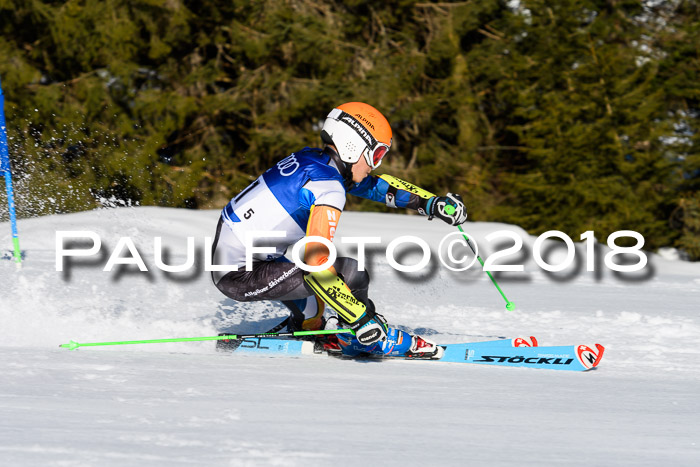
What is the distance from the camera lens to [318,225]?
350 cm

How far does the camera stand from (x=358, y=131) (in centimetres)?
383

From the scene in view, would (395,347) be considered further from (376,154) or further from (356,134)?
(356,134)

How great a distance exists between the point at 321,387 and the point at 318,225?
736 millimetres

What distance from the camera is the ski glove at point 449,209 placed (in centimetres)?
442

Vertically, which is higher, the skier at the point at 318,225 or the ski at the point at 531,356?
the skier at the point at 318,225

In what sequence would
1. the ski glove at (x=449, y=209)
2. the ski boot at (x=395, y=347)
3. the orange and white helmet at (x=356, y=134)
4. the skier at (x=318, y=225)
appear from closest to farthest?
1. the skier at (x=318, y=225)
2. the orange and white helmet at (x=356, y=134)
3. the ski boot at (x=395, y=347)
4. the ski glove at (x=449, y=209)

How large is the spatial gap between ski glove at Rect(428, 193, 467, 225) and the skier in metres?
0.65

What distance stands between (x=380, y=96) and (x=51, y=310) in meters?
11.7

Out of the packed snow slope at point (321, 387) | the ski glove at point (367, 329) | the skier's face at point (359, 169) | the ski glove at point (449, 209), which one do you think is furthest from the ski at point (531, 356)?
the skier's face at point (359, 169)

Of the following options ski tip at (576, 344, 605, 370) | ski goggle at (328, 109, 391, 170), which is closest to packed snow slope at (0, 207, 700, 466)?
ski tip at (576, 344, 605, 370)

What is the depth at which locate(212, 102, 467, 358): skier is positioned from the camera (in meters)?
3.63

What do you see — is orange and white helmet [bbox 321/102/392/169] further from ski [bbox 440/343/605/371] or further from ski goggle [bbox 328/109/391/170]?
ski [bbox 440/343/605/371]

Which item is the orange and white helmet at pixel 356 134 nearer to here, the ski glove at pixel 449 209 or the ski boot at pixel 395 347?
the ski glove at pixel 449 209

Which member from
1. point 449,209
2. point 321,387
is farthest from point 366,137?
point 321,387
